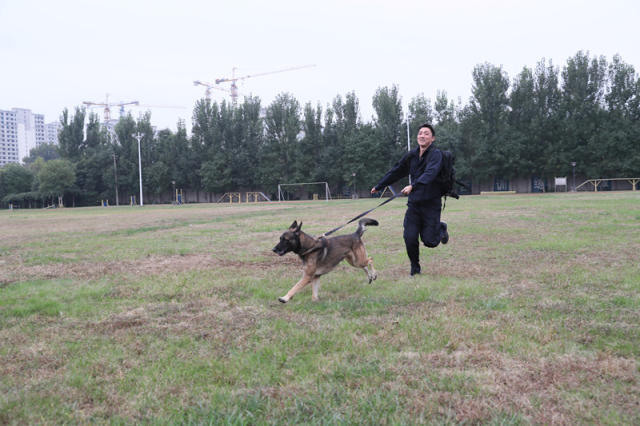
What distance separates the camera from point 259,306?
4.93m

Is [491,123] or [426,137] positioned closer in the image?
[426,137]

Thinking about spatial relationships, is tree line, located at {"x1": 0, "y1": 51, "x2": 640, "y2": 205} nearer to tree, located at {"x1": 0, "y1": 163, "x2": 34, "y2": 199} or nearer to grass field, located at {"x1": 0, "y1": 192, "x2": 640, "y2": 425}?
tree, located at {"x1": 0, "y1": 163, "x2": 34, "y2": 199}

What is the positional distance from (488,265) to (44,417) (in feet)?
20.9

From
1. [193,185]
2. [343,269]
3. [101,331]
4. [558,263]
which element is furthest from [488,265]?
[193,185]

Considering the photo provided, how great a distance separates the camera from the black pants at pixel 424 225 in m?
6.24

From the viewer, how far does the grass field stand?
8.52 ft

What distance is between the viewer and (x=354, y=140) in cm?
5772

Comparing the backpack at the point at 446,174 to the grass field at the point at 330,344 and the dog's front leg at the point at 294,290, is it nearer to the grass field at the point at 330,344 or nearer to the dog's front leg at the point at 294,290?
the grass field at the point at 330,344

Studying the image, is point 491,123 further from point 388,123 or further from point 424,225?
point 424,225

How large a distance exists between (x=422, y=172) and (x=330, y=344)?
353cm

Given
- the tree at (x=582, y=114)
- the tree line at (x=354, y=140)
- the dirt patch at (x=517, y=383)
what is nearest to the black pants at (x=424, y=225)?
the dirt patch at (x=517, y=383)

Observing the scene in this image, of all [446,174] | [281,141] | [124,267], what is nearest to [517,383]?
[446,174]

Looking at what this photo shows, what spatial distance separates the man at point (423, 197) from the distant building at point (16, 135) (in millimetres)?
204713

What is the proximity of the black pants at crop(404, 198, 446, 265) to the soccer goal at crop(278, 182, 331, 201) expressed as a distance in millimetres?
51884
